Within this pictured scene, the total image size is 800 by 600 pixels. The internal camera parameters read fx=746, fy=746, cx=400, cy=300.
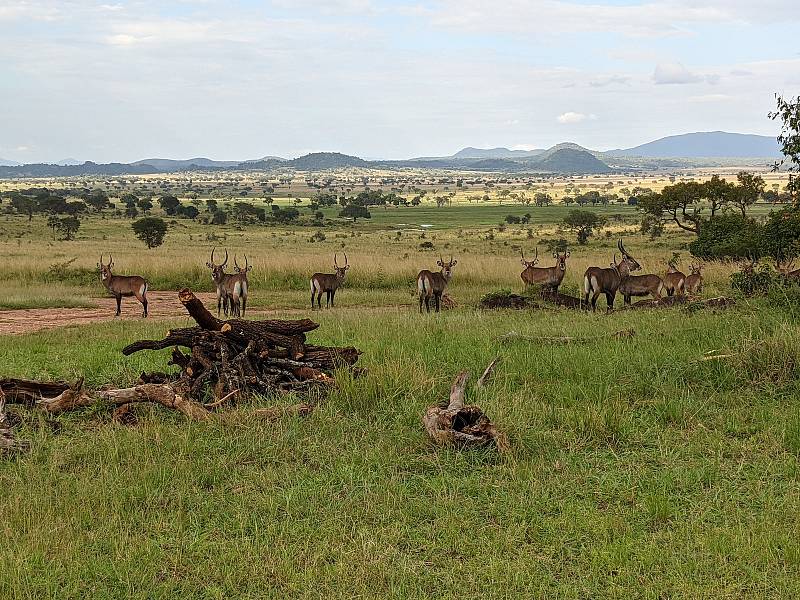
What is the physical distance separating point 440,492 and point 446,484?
6.3 inches

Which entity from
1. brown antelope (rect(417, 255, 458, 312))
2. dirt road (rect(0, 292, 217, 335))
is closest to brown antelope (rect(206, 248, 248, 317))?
dirt road (rect(0, 292, 217, 335))

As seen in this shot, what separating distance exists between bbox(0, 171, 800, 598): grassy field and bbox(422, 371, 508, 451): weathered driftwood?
4.0 inches

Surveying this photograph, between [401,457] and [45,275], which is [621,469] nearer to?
[401,457]

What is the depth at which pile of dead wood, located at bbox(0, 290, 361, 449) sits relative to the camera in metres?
6.73

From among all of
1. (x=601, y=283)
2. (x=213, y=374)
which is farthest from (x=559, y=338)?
(x=601, y=283)

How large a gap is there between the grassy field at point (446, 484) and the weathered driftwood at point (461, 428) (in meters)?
0.10

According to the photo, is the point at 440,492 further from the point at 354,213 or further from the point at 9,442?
the point at 354,213

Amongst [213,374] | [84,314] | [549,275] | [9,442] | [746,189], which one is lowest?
[84,314]

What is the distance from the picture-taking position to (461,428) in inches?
235

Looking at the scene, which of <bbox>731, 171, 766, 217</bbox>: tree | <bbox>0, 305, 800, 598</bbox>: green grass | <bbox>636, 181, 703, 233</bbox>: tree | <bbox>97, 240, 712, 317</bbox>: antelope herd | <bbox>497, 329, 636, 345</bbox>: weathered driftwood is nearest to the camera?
<bbox>0, 305, 800, 598</bbox>: green grass

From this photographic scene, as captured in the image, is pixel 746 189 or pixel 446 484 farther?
pixel 746 189

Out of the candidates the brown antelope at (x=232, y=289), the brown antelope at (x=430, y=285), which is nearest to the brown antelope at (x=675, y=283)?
the brown antelope at (x=430, y=285)

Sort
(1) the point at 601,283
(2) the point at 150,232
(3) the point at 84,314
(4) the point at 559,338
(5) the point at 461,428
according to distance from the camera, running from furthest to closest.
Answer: (2) the point at 150,232 < (3) the point at 84,314 < (1) the point at 601,283 < (4) the point at 559,338 < (5) the point at 461,428

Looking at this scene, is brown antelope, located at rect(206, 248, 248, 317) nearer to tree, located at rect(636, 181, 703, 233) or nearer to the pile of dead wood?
the pile of dead wood
